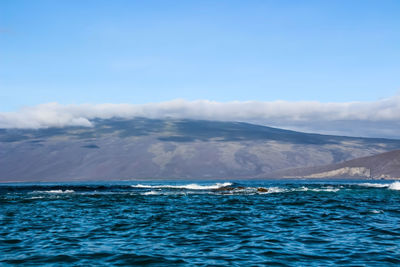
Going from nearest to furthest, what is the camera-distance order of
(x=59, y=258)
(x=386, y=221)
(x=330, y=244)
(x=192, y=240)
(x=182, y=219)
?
(x=59, y=258) → (x=330, y=244) → (x=192, y=240) → (x=386, y=221) → (x=182, y=219)

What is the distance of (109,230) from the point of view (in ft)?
81.6

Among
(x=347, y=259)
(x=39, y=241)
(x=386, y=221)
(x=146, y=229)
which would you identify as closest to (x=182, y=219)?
(x=146, y=229)

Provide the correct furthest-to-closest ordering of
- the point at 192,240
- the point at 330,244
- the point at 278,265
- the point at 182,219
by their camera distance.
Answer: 1. the point at 182,219
2. the point at 192,240
3. the point at 330,244
4. the point at 278,265

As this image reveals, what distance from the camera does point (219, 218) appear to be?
30406 millimetres

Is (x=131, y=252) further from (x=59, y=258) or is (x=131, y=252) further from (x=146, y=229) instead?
(x=146, y=229)

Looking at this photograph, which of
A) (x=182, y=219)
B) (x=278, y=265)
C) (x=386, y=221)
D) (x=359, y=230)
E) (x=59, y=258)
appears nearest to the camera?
(x=278, y=265)

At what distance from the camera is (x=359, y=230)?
24203mm

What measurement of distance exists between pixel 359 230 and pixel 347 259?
7704mm

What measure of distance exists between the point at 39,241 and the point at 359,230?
16.0m

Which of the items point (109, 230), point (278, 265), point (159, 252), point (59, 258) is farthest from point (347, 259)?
point (109, 230)

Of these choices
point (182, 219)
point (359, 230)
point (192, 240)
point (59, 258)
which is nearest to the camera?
point (59, 258)

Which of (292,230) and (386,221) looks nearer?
(292,230)

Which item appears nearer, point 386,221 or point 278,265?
point 278,265

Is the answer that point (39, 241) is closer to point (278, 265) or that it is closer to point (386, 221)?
point (278, 265)
